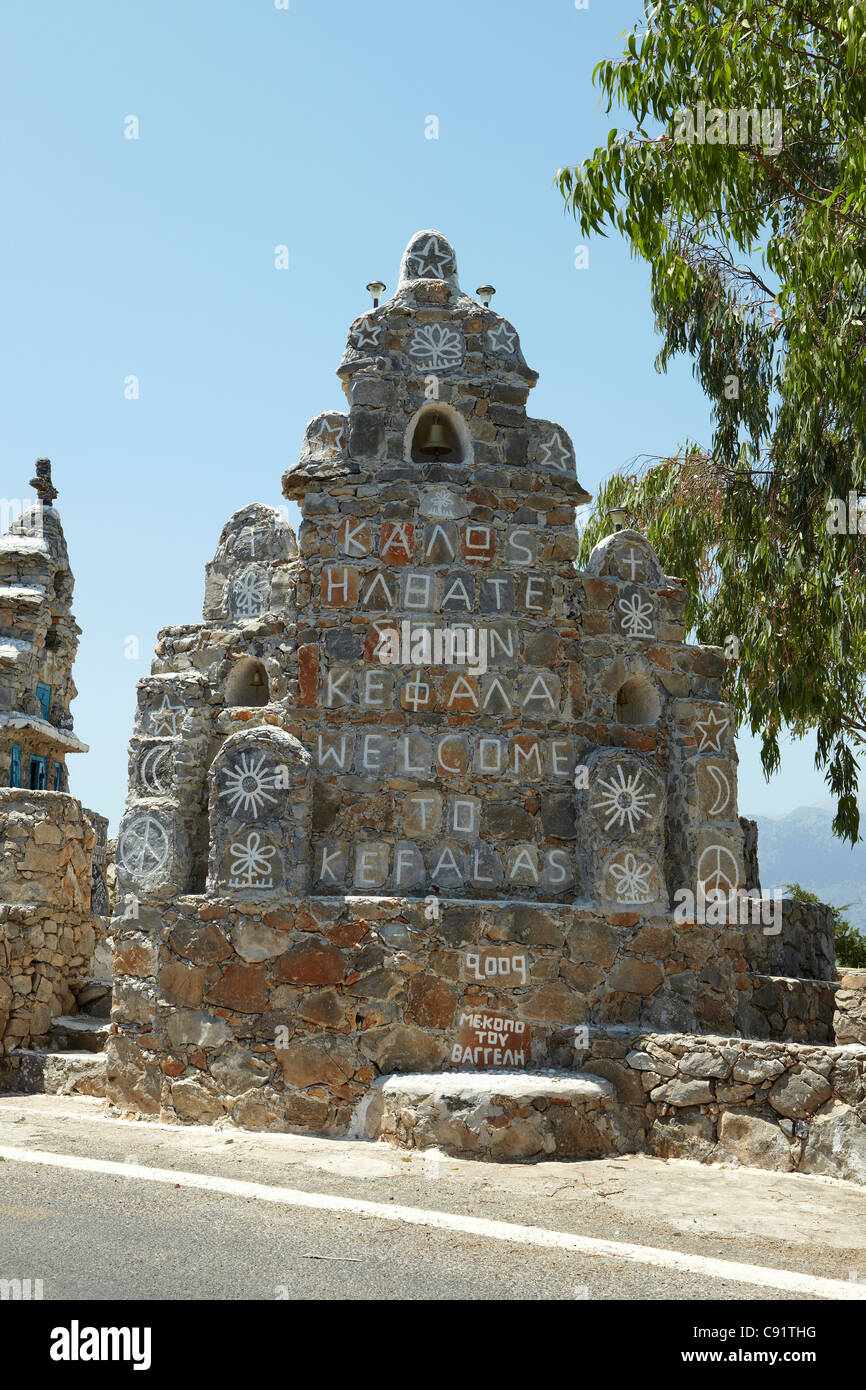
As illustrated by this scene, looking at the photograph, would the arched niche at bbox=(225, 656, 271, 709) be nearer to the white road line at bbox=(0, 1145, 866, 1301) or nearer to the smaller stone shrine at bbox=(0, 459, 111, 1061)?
the smaller stone shrine at bbox=(0, 459, 111, 1061)

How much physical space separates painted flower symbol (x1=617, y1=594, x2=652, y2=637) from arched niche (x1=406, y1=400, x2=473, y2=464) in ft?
5.40

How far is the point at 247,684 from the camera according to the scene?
9273 mm

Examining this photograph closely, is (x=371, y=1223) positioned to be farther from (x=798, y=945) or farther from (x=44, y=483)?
(x=44, y=483)

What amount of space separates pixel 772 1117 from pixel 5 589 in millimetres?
16939

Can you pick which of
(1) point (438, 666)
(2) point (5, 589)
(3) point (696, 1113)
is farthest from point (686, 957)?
(2) point (5, 589)

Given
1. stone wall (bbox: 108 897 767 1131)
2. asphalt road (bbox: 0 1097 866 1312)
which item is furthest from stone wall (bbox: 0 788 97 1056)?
asphalt road (bbox: 0 1097 866 1312)

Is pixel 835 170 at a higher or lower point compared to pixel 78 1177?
higher

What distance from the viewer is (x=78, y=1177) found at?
634 centimetres

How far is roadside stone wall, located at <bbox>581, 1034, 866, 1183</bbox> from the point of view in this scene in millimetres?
6867

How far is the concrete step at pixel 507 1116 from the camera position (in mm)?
7016

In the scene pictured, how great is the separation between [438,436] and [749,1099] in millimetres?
5151

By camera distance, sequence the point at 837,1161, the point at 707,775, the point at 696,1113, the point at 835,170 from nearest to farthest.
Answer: the point at 837,1161, the point at 696,1113, the point at 707,775, the point at 835,170

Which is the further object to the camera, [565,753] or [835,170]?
[835,170]
